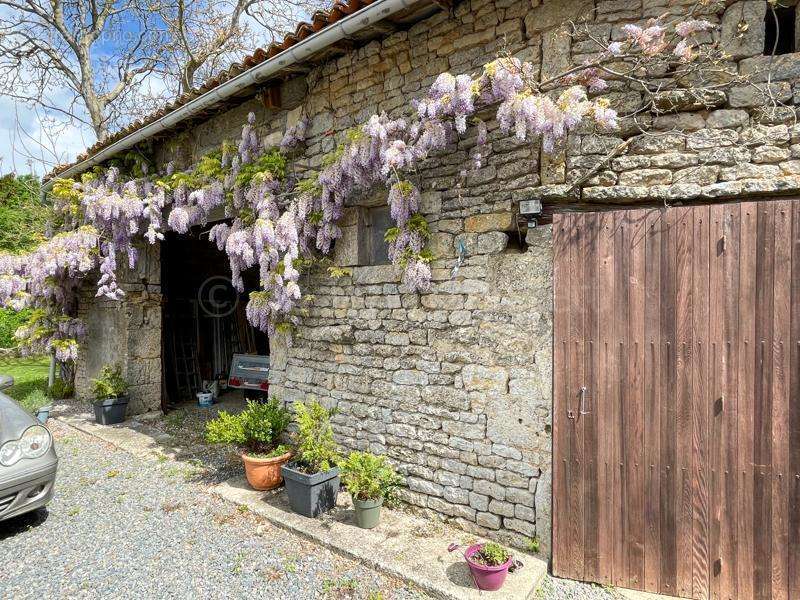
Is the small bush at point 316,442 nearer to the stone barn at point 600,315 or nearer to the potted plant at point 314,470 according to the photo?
the potted plant at point 314,470

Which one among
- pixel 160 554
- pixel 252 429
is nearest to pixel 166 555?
pixel 160 554

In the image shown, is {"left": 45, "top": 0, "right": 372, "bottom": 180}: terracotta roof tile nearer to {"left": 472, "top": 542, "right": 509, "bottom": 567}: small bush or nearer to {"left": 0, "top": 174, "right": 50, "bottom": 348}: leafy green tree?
{"left": 472, "top": 542, "right": 509, "bottom": 567}: small bush

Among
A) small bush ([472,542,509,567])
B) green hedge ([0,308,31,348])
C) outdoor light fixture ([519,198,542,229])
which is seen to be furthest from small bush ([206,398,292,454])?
green hedge ([0,308,31,348])

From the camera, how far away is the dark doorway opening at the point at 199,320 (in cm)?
753

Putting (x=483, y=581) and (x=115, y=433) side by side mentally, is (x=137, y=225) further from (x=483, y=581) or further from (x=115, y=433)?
(x=483, y=581)

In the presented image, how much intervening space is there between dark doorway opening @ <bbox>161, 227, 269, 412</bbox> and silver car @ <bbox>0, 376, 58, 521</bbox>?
356 cm

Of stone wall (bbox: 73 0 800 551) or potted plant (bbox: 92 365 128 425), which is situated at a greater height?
stone wall (bbox: 73 0 800 551)

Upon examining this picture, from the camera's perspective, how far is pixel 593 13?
2791mm

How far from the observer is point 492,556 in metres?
2.61

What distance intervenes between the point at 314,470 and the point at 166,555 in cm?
109

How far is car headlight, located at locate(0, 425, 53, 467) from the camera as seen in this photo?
328 centimetres

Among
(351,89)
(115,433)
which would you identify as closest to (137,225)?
(115,433)

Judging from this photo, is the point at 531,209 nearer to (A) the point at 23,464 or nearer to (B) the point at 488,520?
(B) the point at 488,520

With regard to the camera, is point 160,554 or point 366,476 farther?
point 366,476
